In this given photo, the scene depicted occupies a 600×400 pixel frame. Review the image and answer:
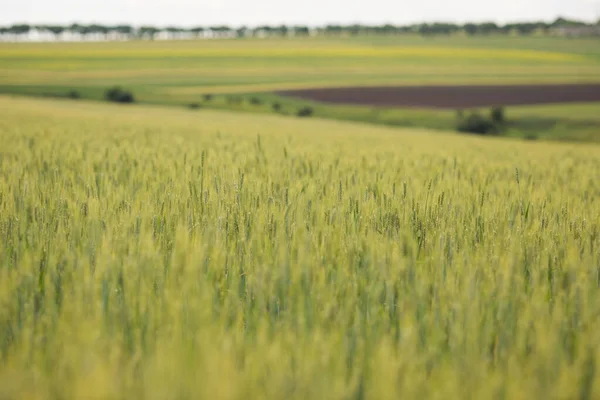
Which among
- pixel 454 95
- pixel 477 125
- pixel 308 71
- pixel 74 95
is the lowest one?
pixel 477 125

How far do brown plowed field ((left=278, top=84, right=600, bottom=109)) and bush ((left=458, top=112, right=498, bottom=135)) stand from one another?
26.8 ft

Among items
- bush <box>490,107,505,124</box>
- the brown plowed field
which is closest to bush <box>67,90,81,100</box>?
the brown plowed field

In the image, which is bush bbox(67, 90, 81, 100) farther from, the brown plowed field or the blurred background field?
the brown plowed field

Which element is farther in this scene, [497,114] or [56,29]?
[56,29]

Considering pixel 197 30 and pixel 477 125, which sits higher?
pixel 197 30

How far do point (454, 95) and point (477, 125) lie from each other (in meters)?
15.0

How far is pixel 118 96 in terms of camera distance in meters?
37.0

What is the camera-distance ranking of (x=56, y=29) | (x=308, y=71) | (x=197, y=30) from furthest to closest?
(x=197, y=30) → (x=56, y=29) → (x=308, y=71)

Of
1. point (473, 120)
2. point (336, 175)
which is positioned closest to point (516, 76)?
point (473, 120)

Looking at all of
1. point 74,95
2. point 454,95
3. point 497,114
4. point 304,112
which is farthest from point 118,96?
point 454,95

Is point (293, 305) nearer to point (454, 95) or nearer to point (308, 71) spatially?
point (454, 95)

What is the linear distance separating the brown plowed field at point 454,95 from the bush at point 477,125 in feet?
26.8

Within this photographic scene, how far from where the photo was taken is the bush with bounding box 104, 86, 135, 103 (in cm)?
3688

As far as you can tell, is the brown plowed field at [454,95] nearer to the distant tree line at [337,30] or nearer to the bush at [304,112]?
the bush at [304,112]
